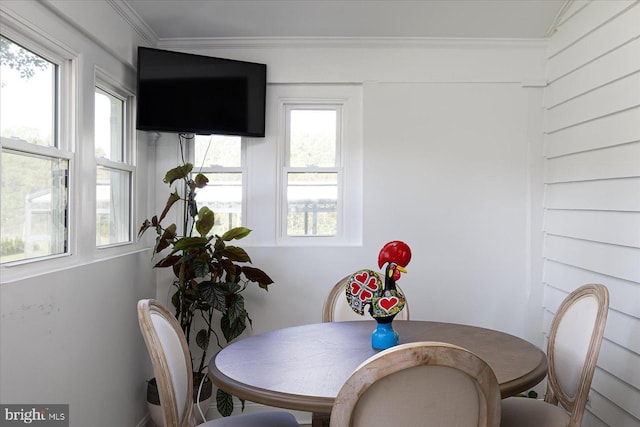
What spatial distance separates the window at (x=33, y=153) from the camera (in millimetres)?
2062

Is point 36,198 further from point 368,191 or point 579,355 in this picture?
point 579,355

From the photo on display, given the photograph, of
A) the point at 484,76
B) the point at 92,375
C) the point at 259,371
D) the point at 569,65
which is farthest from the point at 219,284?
the point at 569,65

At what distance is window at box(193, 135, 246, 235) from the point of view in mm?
3693

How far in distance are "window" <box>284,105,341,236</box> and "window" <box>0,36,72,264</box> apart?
1579mm

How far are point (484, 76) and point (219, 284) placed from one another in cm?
228

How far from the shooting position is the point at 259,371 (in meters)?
1.81

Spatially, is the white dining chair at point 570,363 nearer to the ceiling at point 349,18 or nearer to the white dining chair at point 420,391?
the white dining chair at point 420,391

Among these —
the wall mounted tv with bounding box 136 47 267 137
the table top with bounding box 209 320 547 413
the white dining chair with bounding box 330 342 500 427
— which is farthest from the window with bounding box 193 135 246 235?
the white dining chair with bounding box 330 342 500 427

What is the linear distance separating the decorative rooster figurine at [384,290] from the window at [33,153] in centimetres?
139

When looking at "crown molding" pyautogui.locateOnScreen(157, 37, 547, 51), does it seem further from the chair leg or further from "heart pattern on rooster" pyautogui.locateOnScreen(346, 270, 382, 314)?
the chair leg

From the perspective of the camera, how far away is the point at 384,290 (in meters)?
1.98

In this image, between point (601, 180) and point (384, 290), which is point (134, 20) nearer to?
point (384, 290)

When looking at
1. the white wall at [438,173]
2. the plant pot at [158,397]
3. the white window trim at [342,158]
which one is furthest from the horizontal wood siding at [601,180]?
the plant pot at [158,397]

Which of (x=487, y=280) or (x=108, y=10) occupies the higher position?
(x=108, y=10)
